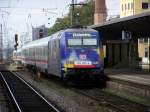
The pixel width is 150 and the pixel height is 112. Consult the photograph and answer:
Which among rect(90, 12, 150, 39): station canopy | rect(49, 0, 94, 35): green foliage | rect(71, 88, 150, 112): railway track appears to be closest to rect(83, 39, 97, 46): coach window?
rect(90, 12, 150, 39): station canopy

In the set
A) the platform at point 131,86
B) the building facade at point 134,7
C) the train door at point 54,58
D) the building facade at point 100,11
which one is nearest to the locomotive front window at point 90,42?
the train door at point 54,58

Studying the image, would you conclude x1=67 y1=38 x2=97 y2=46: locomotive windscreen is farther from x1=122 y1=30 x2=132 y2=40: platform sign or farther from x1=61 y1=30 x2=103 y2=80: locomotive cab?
x1=122 y1=30 x2=132 y2=40: platform sign

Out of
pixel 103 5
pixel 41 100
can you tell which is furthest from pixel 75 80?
pixel 103 5

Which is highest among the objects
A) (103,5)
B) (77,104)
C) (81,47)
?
(103,5)

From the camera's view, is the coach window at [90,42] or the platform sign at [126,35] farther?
the platform sign at [126,35]

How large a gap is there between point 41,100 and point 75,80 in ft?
19.3

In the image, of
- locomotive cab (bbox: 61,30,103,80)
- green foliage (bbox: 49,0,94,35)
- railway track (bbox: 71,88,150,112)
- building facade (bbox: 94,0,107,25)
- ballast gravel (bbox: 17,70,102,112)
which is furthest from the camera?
green foliage (bbox: 49,0,94,35)

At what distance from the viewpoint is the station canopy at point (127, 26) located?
28.1 m

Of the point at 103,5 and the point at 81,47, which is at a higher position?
the point at 103,5

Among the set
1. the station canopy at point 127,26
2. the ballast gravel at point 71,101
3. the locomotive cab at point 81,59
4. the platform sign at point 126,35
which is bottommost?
the ballast gravel at point 71,101

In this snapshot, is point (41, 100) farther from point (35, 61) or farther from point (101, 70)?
point (35, 61)

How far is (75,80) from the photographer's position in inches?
1067

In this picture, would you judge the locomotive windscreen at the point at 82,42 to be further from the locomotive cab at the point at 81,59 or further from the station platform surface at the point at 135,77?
the station platform surface at the point at 135,77

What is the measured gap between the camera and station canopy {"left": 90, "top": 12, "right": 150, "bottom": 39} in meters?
28.1
